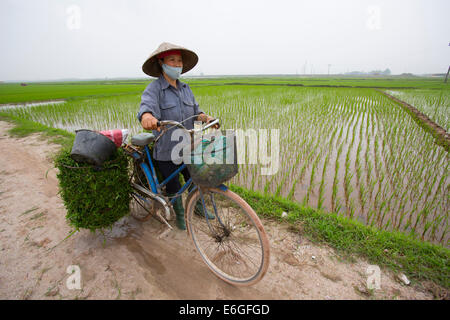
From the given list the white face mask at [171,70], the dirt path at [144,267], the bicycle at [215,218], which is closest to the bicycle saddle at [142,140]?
the bicycle at [215,218]

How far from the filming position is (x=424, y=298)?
1536mm

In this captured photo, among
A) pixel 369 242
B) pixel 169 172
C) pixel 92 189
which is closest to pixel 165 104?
pixel 169 172

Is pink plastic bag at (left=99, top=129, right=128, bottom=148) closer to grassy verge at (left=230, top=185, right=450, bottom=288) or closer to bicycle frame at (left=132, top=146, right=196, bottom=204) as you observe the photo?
bicycle frame at (left=132, top=146, right=196, bottom=204)

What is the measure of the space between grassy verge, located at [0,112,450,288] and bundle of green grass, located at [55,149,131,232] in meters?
1.59

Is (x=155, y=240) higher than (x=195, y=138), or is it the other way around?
(x=195, y=138)

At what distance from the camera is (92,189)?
1777mm

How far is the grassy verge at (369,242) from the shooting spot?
1748 mm

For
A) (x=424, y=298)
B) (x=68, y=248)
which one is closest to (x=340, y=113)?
(x=424, y=298)

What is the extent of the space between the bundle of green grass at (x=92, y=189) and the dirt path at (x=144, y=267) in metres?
0.36

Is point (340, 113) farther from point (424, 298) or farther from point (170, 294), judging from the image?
point (170, 294)

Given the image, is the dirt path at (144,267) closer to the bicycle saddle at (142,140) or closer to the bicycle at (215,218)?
the bicycle at (215,218)

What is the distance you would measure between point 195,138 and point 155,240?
1.28 metres

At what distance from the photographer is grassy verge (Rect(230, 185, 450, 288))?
68.6 inches
